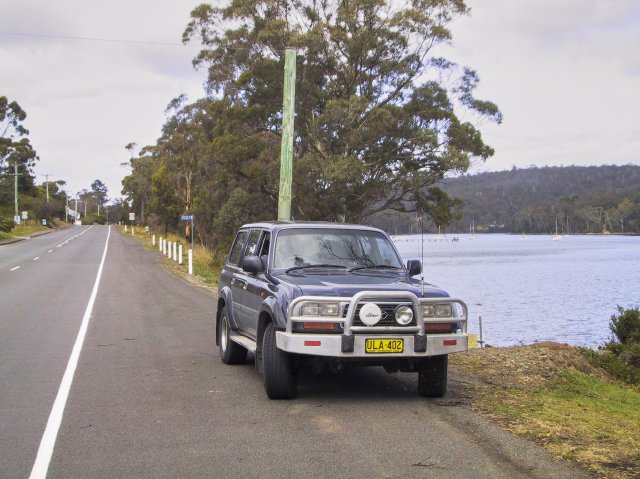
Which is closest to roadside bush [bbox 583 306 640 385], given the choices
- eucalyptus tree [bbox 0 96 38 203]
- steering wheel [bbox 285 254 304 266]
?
steering wheel [bbox 285 254 304 266]

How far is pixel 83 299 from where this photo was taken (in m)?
17.7

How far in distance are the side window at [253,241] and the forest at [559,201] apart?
122643 mm

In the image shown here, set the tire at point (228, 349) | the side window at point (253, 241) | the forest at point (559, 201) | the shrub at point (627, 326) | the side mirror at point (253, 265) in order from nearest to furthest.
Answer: the side mirror at point (253, 265) → the side window at point (253, 241) → the tire at point (228, 349) → the shrub at point (627, 326) → the forest at point (559, 201)

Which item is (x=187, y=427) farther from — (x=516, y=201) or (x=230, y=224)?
(x=516, y=201)

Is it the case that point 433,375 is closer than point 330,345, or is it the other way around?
point 330,345

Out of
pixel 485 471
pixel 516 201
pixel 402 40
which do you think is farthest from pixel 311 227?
pixel 516 201

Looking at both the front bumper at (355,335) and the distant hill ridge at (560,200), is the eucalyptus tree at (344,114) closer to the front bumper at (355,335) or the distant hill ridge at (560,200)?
the front bumper at (355,335)

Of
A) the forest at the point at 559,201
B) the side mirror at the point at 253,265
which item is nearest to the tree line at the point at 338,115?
the side mirror at the point at 253,265

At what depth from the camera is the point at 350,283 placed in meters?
7.09

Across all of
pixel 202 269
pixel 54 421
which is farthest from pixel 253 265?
pixel 202 269

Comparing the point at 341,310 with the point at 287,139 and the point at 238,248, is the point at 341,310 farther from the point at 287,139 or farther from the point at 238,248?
the point at 287,139

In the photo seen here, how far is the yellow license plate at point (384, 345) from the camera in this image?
6.61 meters

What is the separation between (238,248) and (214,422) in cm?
395

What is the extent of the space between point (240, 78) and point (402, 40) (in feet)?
25.9
